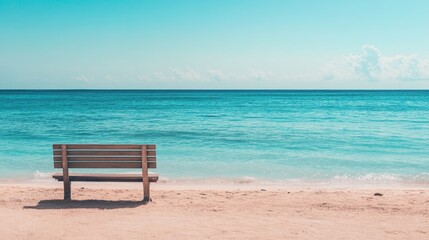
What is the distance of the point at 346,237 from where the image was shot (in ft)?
18.4

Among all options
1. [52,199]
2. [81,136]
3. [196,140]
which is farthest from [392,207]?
[81,136]

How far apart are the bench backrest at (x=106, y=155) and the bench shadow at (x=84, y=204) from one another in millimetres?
759

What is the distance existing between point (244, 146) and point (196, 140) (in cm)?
337

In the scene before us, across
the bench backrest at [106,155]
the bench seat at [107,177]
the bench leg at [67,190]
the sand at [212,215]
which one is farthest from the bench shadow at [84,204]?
the bench backrest at [106,155]

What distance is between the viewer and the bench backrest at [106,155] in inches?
290

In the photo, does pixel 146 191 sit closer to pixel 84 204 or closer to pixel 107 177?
pixel 107 177

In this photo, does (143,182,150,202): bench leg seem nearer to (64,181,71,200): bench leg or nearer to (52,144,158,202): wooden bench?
→ (52,144,158,202): wooden bench

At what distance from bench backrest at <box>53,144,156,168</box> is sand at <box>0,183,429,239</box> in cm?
80

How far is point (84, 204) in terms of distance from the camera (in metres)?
7.54

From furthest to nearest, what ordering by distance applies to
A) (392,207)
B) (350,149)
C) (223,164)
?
(350,149) → (223,164) → (392,207)

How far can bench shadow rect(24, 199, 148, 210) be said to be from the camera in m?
7.32

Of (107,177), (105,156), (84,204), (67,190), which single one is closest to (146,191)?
(107,177)

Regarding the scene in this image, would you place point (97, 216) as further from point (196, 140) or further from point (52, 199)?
point (196, 140)

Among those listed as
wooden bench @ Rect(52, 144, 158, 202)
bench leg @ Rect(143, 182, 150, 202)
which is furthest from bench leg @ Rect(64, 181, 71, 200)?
bench leg @ Rect(143, 182, 150, 202)
